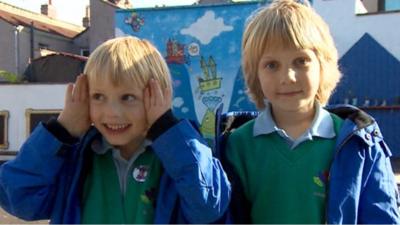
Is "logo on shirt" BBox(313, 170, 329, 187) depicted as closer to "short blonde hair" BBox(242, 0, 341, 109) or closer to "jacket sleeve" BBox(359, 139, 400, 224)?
"jacket sleeve" BBox(359, 139, 400, 224)

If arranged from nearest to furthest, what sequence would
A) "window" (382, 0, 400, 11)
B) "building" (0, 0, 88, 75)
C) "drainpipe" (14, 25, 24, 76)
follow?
1. "window" (382, 0, 400, 11)
2. "drainpipe" (14, 25, 24, 76)
3. "building" (0, 0, 88, 75)

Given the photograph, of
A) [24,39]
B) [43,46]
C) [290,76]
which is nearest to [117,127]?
[290,76]

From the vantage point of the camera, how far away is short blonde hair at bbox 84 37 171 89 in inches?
68.2

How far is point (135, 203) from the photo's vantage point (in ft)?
5.77

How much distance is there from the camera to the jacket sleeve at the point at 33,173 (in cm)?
169

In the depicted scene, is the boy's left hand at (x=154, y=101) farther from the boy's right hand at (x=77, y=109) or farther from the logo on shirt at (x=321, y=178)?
the logo on shirt at (x=321, y=178)

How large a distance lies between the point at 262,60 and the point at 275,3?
0.84ft

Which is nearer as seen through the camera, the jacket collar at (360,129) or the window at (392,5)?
the jacket collar at (360,129)

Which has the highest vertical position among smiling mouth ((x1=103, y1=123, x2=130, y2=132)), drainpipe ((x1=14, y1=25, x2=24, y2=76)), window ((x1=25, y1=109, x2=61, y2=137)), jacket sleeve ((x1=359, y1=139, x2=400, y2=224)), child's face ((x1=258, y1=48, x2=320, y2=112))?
drainpipe ((x1=14, y1=25, x2=24, y2=76))

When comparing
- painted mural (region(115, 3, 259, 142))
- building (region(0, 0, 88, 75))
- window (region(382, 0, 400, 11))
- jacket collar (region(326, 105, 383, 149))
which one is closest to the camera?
jacket collar (region(326, 105, 383, 149))

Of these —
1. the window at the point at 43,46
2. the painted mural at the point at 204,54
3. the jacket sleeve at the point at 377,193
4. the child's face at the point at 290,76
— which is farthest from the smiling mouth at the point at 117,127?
the window at the point at 43,46

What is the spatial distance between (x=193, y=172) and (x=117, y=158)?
36 centimetres

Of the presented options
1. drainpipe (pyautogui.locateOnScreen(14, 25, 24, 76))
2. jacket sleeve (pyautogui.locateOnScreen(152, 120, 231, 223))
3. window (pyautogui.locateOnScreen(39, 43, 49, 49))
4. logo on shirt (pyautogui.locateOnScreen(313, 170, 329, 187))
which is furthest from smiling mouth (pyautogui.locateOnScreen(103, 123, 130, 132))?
window (pyautogui.locateOnScreen(39, 43, 49, 49))

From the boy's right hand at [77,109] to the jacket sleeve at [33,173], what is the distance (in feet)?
0.24
